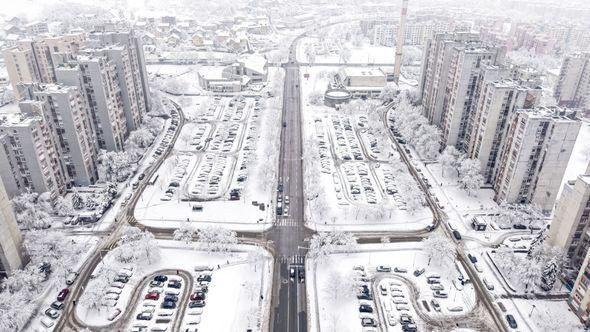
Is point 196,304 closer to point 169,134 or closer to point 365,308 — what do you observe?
point 365,308

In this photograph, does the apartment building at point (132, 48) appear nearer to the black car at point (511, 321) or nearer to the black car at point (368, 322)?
the black car at point (368, 322)

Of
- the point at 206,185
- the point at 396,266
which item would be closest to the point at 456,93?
the point at 396,266

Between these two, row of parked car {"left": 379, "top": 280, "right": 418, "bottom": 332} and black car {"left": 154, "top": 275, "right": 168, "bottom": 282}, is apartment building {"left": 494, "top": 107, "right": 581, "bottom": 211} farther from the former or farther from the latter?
black car {"left": 154, "top": 275, "right": 168, "bottom": 282}

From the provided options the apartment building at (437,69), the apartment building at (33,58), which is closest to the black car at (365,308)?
the apartment building at (437,69)

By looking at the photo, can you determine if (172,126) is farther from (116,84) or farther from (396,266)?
(396,266)

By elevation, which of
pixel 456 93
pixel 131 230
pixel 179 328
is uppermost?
pixel 456 93

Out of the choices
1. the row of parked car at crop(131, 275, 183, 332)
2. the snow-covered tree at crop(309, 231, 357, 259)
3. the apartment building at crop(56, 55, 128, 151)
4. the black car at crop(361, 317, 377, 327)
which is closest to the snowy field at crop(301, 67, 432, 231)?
the snow-covered tree at crop(309, 231, 357, 259)

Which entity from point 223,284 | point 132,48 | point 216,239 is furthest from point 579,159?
point 132,48
